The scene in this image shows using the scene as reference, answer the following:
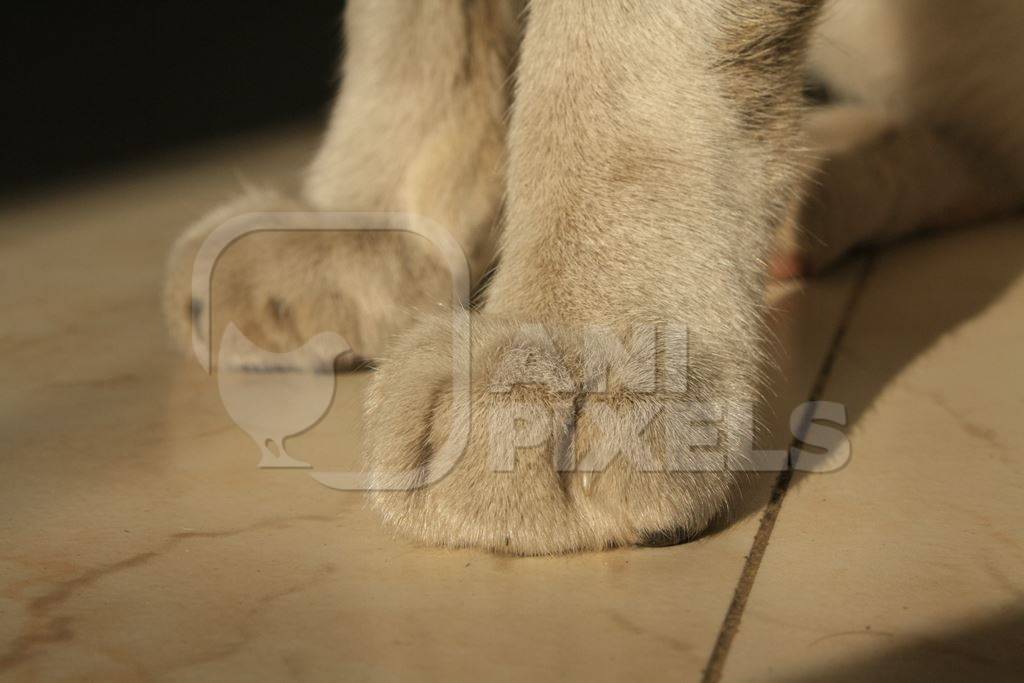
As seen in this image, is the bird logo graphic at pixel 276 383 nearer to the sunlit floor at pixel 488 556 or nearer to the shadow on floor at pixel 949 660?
the sunlit floor at pixel 488 556

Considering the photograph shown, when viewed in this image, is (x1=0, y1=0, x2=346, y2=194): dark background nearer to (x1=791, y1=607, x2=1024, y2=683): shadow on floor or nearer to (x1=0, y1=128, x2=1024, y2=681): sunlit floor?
(x1=0, y1=128, x2=1024, y2=681): sunlit floor

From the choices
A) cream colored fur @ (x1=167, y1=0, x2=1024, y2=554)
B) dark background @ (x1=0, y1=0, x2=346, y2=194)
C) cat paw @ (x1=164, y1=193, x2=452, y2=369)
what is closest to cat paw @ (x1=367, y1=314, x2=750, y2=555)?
cream colored fur @ (x1=167, y1=0, x2=1024, y2=554)

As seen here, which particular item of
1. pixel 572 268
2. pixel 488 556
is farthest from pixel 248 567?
pixel 572 268

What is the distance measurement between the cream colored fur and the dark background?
2.25 feet

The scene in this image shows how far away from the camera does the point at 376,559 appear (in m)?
0.90

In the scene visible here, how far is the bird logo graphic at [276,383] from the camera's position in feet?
3.68

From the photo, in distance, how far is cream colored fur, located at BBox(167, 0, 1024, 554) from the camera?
871 mm

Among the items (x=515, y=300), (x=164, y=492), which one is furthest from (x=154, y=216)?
(x=515, y=300)

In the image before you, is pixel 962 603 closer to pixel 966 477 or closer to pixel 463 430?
pixel 966 477

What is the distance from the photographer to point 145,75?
229cm

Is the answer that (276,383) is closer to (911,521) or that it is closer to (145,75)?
(911,521)

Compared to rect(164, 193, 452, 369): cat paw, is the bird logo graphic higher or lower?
lower

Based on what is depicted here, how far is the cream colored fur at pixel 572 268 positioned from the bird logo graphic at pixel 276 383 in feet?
0.05

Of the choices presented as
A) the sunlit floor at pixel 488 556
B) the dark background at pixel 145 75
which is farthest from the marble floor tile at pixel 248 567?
the dark background at pixel 145 75
